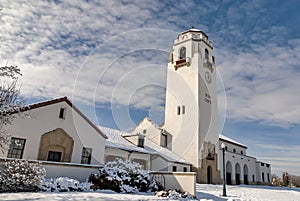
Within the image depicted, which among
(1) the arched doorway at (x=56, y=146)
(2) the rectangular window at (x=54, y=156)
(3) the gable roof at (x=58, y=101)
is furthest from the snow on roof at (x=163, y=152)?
(2) the rectangular window at (x=54, y=156)

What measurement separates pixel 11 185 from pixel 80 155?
8367mm

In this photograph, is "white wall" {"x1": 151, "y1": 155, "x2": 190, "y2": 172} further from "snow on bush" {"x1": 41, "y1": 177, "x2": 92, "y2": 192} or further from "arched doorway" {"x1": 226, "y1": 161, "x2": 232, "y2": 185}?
"arched doorway" {"x1": 226, "y1": 161, "x2": 232, "y2": 185}

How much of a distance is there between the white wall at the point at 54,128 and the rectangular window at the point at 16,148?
0.24 metres

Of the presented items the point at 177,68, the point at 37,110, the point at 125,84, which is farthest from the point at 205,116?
the point at 37,110

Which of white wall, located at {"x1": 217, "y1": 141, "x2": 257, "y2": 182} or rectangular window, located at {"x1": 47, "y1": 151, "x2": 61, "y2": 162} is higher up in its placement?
white wall, located at {"x1": 217, "y1": 141, "x2": 257, "y2": 182}

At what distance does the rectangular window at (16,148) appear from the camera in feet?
47.9

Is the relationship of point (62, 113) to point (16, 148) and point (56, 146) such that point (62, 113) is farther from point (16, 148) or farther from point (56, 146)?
point (16, 148)

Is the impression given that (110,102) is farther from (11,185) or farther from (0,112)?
(11,185)

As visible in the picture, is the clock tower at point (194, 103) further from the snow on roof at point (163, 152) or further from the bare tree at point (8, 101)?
the bare tree at point (8, 101)

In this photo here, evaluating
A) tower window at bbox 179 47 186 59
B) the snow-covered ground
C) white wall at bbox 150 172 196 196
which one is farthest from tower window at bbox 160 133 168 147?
white wall at bbox 150 172 196 196

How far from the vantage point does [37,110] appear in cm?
1595

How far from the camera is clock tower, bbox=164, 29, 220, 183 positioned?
33.8 m

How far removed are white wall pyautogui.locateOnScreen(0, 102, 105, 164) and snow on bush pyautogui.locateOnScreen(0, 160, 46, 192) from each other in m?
4.75

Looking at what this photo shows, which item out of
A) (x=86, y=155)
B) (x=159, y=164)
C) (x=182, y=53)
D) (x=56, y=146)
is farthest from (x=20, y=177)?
(x=182, y=53)
